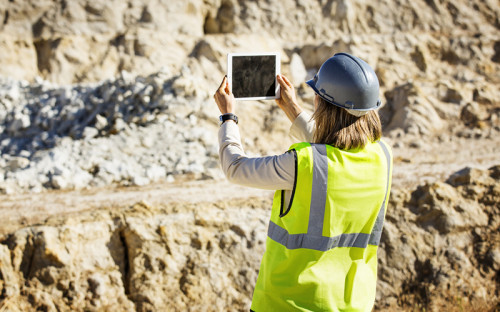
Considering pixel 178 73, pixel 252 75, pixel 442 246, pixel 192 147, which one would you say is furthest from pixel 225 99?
pixel 178 73

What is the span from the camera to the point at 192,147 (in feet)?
25.3

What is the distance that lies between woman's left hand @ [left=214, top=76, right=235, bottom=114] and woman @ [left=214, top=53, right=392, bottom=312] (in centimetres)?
11

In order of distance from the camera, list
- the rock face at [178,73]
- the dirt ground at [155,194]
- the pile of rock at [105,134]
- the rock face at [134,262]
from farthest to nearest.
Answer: the rock face at [178,73]
the pile of rock at [105,134]
the dirt ground at [155,194]
the rock face at [134,262]

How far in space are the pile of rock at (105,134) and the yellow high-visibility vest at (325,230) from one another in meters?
5.01

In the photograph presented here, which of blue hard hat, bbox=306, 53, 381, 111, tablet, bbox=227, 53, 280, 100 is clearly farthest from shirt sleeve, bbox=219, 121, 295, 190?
tablet, bbox=227, 53, 280, 100

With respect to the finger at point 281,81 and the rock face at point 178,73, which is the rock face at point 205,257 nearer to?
the rock face at point 178,73

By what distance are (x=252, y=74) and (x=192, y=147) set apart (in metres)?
5.53

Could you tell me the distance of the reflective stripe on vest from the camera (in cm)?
174

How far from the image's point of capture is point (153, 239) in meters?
4.59

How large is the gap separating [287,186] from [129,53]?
39.7 feet

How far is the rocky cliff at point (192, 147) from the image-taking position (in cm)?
446

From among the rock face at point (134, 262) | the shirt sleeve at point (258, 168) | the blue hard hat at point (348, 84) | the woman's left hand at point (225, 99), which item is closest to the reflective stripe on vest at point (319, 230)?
the shirt sleeve at point (258, 168)

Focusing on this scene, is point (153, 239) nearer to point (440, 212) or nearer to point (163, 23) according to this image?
point (440, 212)

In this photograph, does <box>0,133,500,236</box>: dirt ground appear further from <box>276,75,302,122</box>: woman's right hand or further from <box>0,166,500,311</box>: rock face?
<box>276,75,302,122</box>: woman's right hand
